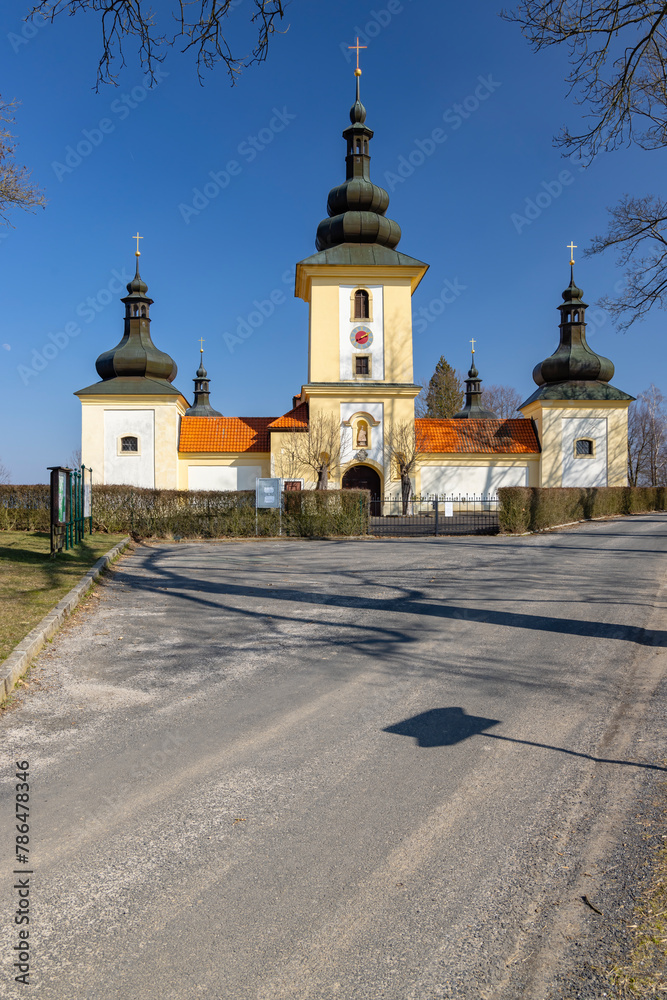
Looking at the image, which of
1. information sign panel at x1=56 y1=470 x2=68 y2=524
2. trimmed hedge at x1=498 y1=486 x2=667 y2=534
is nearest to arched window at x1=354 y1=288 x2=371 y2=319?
trimmed hedge at x1=498 y1=486 x2=667 y2=534

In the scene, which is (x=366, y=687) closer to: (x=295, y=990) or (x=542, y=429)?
(x=295, y=990)

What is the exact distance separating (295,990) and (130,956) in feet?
2.03

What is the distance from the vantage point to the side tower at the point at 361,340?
35.6m

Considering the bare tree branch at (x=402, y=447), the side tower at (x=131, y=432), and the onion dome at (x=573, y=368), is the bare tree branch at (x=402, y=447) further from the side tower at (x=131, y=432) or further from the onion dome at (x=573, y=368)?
the side tower at (x=131, y=432)

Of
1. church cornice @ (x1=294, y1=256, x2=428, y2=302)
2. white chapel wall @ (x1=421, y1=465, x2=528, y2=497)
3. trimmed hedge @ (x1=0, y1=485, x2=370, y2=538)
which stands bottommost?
trimmed hedge @ (x1=0, y1=485, x2=370, y2=538)

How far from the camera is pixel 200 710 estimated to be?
202 inches

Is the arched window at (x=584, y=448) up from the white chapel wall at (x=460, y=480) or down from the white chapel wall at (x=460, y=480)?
up

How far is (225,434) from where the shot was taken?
38.7 meters

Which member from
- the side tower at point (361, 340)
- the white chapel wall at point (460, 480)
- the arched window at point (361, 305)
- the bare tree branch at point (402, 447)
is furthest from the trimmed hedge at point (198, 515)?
the white chapel wall at point (460, 480)

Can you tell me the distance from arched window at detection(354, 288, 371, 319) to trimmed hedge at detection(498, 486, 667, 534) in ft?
47.2

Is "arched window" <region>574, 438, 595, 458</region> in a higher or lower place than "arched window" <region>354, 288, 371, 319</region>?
lower

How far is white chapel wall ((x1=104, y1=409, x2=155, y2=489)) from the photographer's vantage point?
37.6 meters

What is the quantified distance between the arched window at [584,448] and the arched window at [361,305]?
14445 millimetres

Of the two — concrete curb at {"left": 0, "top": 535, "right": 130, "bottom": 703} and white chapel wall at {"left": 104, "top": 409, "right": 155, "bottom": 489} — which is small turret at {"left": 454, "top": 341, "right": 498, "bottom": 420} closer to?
white chapel wall at {"left": 104, "top": 409, "right": 155, "bottom": 489}
